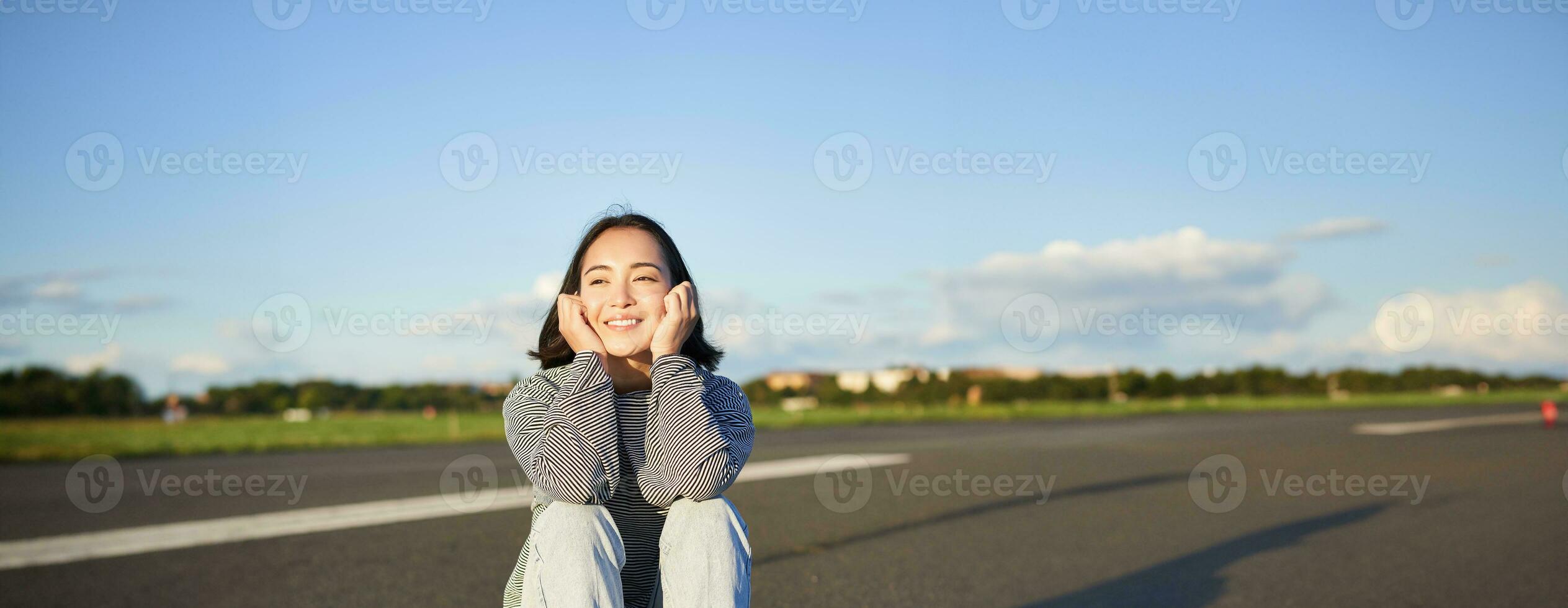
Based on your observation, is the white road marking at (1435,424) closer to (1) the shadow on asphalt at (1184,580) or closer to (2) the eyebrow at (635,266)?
(1) the shadow on asphalt at (1184,580)

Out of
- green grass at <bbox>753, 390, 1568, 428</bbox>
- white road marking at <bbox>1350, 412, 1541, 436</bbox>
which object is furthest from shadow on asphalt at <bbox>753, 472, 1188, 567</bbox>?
green grass at <bbox>753, 390, 1568, 428</bbox>

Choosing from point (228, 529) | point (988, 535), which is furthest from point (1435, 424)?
point (228, 529)

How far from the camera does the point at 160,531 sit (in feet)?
21.5

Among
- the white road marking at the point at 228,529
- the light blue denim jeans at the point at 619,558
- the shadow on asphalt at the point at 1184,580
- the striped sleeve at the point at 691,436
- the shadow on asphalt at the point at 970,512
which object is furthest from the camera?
the shadow on asphalt at the point at 970,512

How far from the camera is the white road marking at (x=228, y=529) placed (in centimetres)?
573

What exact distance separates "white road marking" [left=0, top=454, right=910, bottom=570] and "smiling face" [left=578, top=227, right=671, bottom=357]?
14.9 feet

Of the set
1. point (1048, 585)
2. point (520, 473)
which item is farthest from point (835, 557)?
point (520, 473)

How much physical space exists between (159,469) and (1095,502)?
1116cm

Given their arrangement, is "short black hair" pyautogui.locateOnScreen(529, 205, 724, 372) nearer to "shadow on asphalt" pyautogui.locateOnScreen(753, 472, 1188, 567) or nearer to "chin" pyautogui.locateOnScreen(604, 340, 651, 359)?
"chin" pyautogui.locateOnScreen(604, 340, 651, 359)

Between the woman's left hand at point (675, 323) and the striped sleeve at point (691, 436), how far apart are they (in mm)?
43

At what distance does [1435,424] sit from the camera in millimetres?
19547

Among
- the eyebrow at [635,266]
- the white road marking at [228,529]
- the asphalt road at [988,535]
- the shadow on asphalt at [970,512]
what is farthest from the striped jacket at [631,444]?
the white road marking at [228,529]

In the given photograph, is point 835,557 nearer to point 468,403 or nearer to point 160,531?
point 160,531

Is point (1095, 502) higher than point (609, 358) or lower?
lower
